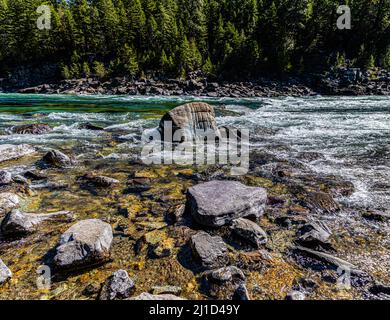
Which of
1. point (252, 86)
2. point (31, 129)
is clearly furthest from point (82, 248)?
point (252, 86)

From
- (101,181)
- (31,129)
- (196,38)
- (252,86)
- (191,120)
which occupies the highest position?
(196,38)

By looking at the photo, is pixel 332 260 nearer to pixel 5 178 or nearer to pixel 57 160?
pixel 5 178

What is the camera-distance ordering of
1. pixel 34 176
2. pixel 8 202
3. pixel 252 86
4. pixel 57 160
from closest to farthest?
pixel 8 202
pixel 34 176
pixel 57 160
pixel 252 86

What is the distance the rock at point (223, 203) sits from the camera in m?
4.25

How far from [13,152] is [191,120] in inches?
271

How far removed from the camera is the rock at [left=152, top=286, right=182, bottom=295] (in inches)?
122

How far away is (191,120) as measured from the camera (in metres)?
11.3

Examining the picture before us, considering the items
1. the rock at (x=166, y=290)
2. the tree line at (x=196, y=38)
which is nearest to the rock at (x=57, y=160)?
the rock at (x=166, y=290)

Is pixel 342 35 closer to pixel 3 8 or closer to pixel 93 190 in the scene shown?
pixel 93 190

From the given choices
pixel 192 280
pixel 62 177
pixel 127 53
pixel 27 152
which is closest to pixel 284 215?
pixel 192 280

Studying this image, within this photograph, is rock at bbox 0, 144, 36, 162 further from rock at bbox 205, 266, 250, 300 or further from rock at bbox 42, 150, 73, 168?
rock at bbox 205, 266, 250, 300

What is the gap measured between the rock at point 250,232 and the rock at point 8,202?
439 cm

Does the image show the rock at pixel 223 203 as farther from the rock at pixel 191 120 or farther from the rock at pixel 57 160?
the rock at pixel 191 120

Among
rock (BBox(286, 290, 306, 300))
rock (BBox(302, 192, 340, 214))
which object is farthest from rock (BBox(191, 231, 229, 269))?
rock (BBox(302, 192, 340, 214))
